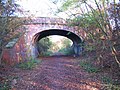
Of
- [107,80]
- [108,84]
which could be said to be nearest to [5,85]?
[108,84]

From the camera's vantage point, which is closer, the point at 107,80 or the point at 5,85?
the point at 5,85

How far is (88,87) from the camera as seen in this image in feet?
27.9

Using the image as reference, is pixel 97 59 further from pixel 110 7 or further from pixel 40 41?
pixel 40 41

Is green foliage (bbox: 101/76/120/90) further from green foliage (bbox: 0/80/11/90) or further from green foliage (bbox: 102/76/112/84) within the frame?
green foliage (bbox: 0/80/11/90)

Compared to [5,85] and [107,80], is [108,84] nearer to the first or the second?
[107,80]

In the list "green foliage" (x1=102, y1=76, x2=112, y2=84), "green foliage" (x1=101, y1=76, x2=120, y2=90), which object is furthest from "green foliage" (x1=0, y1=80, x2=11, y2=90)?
"green foliage" (x1=102, y1=76, x2=112, y2=84)

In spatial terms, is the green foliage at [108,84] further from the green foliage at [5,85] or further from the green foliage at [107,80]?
the green foliage at [5,85]

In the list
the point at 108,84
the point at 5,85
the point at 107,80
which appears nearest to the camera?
the point at 5,85

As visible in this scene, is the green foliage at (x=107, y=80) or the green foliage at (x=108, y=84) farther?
the green foliage at (x=107, y=80)

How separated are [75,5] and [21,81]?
4560 millimetres

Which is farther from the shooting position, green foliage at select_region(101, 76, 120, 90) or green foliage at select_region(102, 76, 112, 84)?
green foliage at select_region(102, 76, 112, 84)

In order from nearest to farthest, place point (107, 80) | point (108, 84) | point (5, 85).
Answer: point (5, 85), point (108, 84), point (107, 80)

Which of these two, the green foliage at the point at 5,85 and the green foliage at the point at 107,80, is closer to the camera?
the green foliage at the point at 5,85

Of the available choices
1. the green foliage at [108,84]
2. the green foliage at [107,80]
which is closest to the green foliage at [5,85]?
the green foliage at [108,84]
